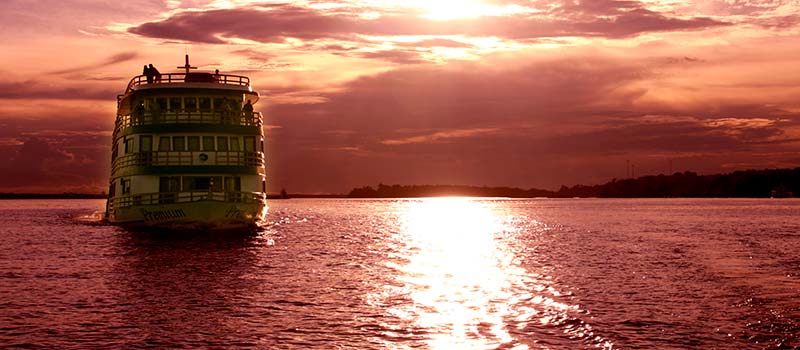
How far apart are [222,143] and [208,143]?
0.81 m

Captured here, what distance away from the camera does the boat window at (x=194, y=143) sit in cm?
4472

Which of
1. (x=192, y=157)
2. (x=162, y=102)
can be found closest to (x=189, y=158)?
(x=192, y=157)

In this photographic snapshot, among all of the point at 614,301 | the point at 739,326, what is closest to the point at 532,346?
the point at 739,326

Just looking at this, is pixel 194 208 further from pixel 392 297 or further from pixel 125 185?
pixel 392 297

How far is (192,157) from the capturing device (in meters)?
44.3

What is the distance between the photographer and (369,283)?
26.1 metres

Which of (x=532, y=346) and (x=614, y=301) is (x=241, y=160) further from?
(x=532, y=346)

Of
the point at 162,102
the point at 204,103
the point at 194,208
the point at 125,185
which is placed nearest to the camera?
the point at 194,208

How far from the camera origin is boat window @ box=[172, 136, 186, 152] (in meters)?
44.7

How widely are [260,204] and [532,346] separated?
108ft

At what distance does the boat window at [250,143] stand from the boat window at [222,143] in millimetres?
1503

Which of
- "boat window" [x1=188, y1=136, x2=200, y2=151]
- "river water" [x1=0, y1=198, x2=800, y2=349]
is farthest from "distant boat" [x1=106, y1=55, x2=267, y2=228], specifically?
"river water" [x1=0, y1=198, x2=800, y2=349]

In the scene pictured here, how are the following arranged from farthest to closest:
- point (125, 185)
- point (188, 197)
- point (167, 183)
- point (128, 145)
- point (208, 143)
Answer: point (125, 185), point (128, 145), point (208, 143), point (167, 183), point (188, 197)

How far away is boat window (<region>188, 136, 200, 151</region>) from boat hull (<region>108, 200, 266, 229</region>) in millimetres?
3324
